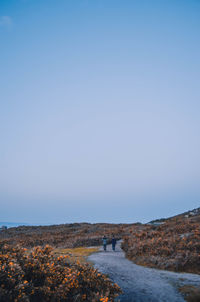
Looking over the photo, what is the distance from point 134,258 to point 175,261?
475 cm

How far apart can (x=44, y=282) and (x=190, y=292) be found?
25.2ft

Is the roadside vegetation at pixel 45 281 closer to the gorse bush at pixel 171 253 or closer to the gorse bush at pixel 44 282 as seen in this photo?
the gorse bush at pixel 44 282

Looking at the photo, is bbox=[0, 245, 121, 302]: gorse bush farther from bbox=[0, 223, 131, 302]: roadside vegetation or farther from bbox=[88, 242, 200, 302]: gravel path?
bbox=[88, 242, 200, 302]: gravel path

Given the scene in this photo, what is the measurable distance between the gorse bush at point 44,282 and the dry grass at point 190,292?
3.51 metres

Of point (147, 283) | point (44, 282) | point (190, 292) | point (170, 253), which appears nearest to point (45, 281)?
point (44, 282)

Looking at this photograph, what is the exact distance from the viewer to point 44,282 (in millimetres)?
9953

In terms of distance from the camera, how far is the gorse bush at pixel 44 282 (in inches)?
337

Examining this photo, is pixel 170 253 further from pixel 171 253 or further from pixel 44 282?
pixel 44 282

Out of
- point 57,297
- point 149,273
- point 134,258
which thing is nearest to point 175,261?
point 149,273

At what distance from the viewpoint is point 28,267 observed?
10.4 metres

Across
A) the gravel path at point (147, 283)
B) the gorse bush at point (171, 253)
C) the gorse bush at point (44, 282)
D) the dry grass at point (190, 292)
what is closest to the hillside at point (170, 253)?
the gorse bush at point (171, 253)

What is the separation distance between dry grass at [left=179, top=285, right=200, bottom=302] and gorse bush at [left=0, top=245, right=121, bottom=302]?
3512mm

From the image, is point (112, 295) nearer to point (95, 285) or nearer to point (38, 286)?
point (95, 285)

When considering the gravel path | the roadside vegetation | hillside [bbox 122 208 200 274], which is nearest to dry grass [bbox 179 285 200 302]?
the gravel path
